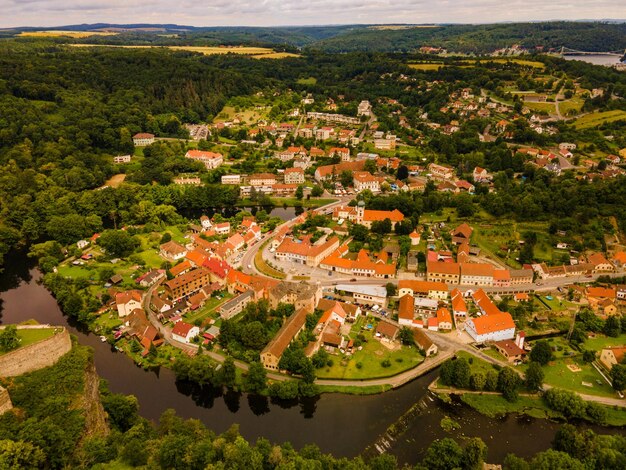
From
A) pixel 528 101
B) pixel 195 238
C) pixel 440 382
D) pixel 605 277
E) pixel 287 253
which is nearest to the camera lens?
pixel 440 382

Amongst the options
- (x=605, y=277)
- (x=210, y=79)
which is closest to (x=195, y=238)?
(x=605, y=277)

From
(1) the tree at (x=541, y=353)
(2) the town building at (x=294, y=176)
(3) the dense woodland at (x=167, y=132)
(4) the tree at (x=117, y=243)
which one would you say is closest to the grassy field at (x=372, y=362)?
(1) the tree at (x=541, y=353)

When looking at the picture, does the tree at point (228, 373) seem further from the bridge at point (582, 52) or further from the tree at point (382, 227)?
the bridge at point (582, 52)

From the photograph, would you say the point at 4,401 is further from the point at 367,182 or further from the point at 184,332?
the point at 367,182

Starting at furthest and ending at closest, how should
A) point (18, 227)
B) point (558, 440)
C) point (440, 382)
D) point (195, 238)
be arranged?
point (18, 227)
point (195, 238)
point (440, 382)
point (558, 440)

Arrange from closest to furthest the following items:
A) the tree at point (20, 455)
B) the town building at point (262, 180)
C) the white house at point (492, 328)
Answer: the tree at point (20, 455), the white house at point (492, 328), the town building at point (262, 180)

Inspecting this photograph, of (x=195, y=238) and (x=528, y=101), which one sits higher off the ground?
(x=528, y=101)

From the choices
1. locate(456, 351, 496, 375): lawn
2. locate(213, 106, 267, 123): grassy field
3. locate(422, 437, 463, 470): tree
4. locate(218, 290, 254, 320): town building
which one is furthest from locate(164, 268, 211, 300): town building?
locate(213, 106, 267, 123): grassy field

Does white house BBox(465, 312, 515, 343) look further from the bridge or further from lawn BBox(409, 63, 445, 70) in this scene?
the bridge

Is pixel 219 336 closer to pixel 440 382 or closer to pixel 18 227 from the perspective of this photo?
pixel 440 382
